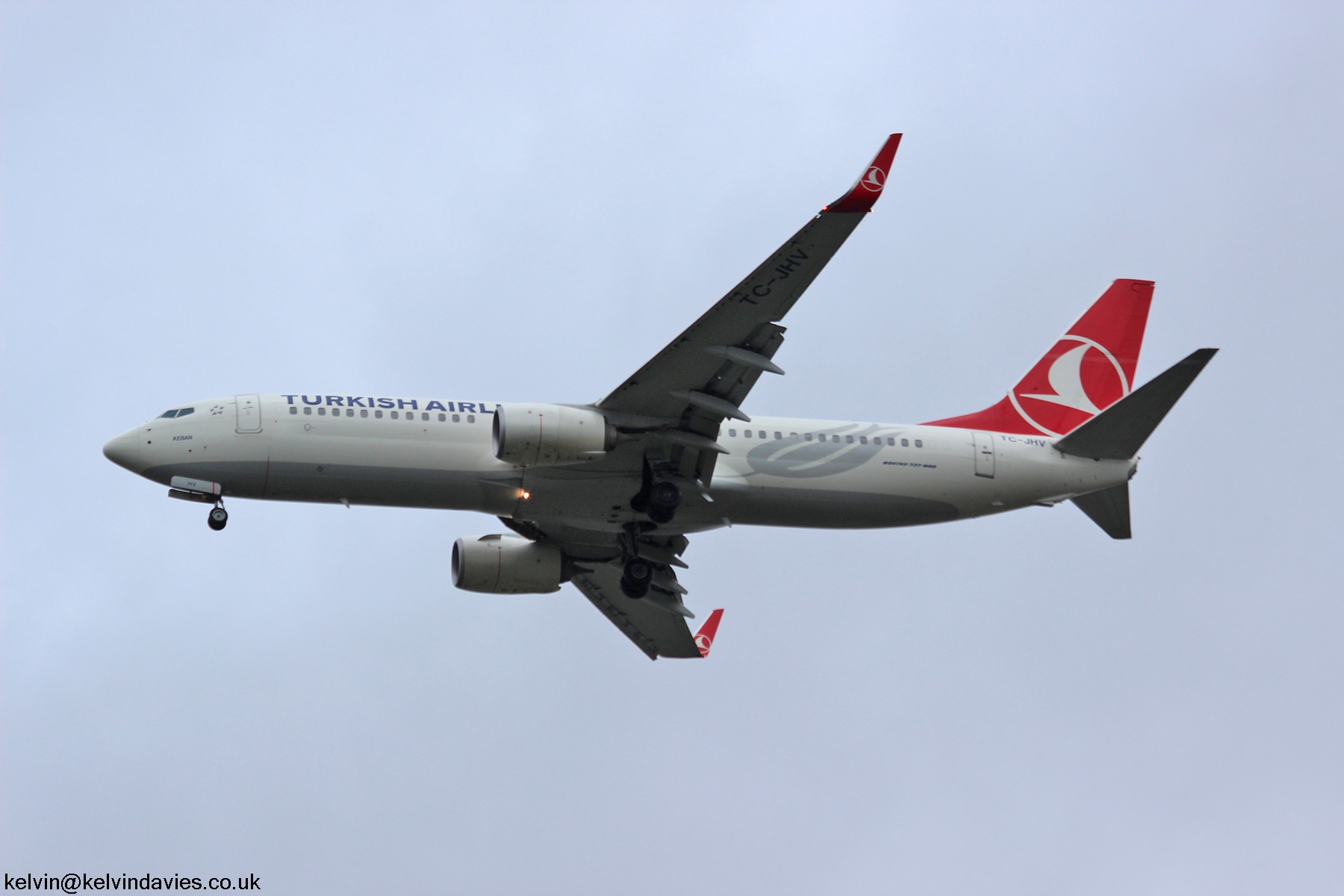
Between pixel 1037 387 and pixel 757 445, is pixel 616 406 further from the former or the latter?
pixel 1037 387

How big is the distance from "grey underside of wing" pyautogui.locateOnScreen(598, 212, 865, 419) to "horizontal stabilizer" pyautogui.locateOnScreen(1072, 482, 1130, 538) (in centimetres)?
1160

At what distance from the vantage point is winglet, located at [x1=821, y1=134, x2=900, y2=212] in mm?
30797

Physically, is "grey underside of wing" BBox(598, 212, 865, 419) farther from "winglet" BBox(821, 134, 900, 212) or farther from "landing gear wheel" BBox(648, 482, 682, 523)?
"landing gear wheel" BBox(648, 482, 682, 523)

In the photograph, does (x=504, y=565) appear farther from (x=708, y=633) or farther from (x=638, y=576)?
(x=708, y=633)

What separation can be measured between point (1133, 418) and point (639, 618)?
1660 cm

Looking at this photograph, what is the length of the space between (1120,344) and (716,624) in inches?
608

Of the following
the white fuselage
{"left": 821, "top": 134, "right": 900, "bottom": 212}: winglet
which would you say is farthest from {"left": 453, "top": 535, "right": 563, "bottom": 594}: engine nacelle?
{"left": 821, "top": 134, "right": 900, "bottom": 212}: winglet

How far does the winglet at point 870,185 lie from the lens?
101 ft

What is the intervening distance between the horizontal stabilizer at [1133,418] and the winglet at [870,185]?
36.1 ft

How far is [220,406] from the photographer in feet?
127

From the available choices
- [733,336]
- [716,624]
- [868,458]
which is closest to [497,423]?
[733,336]

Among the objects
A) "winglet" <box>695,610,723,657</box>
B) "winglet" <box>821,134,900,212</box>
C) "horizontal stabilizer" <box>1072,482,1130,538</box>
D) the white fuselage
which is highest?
"winglet" <box>821,134,900,212</box>

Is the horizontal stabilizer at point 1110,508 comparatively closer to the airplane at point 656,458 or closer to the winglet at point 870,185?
the airplane at point 656,458

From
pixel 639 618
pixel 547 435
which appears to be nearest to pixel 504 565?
pixel 639 618
